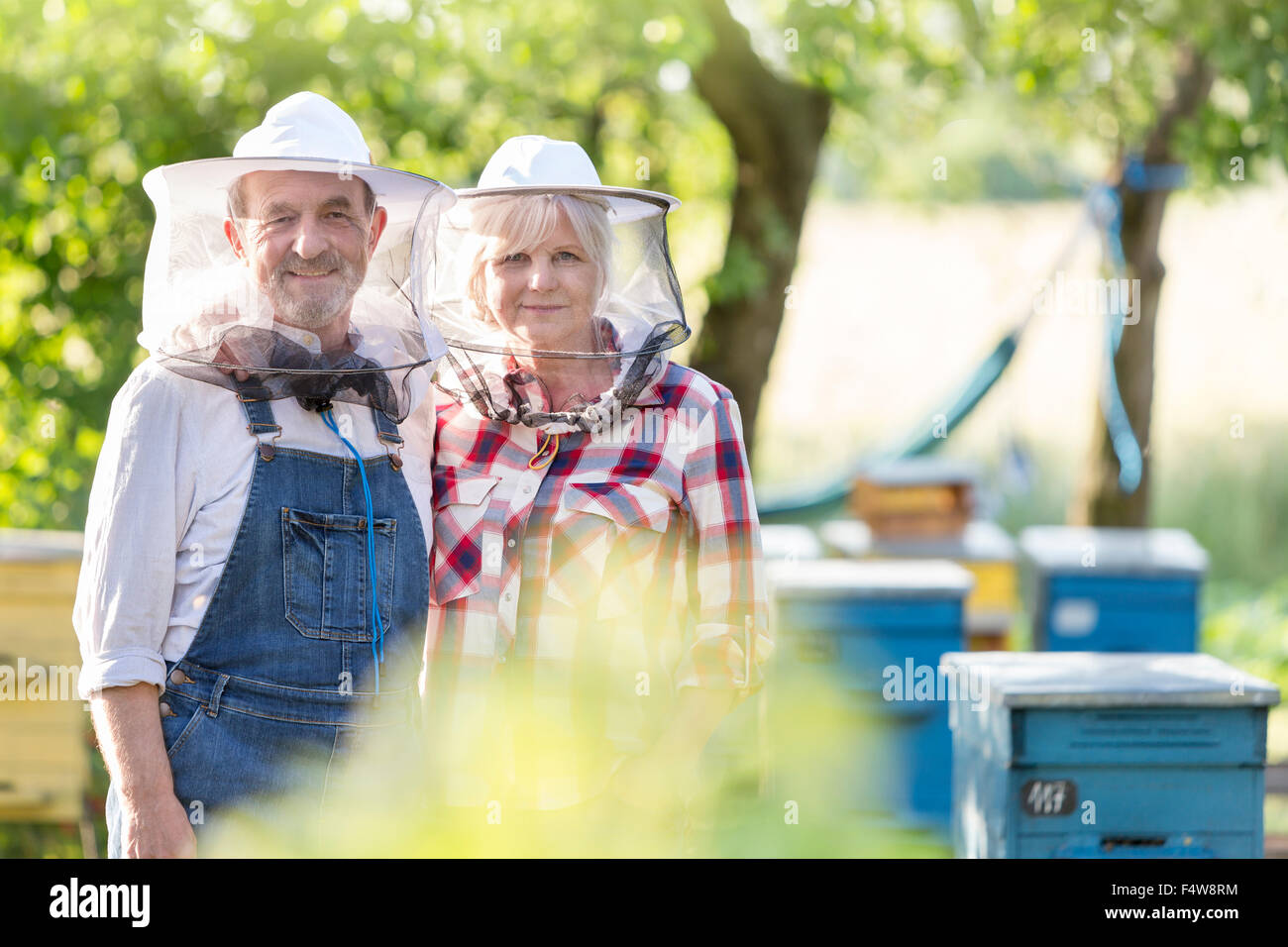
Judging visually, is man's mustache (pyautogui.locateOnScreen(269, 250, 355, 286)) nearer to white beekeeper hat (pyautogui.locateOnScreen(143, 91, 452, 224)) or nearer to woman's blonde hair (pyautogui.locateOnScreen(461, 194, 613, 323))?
white beekeeper hat (pyautogui.locateOnScreen(143, 91, 452, 224))

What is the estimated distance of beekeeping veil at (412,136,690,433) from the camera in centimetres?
198

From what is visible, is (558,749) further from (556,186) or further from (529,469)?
(556,186)

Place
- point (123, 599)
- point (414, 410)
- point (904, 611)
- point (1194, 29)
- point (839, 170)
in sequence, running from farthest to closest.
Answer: point (839, 170)
point (1194, 29)
point (904, 611)
point (414, 410)
point (123, 599)

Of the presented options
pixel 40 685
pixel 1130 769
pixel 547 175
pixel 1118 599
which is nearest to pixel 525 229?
pixel 547 175

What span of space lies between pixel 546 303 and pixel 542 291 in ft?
0.08

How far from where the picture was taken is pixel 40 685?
142 inches

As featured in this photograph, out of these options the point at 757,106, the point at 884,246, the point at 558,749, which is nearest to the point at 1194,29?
the point at 757,106

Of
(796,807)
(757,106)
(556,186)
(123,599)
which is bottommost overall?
(796,807)

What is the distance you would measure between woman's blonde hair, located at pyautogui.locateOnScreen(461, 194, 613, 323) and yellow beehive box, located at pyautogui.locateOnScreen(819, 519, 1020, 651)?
9.02ft

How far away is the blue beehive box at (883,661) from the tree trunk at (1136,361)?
2749mm

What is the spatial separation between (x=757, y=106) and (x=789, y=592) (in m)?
2.26

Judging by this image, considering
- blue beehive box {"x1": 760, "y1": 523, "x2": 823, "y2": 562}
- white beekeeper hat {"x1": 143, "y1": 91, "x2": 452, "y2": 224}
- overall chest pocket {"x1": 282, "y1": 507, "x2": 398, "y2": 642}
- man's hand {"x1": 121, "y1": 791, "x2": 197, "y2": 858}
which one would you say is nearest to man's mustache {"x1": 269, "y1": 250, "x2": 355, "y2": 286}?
white beekeeper hat {"x1": 143, "y1": 91, "x2": 452, "y2": 224}

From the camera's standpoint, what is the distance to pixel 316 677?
179 cm

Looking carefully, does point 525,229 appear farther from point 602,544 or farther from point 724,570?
point 724,570
